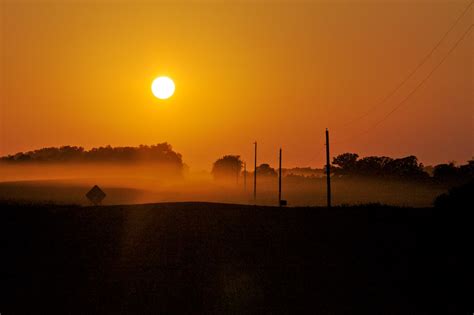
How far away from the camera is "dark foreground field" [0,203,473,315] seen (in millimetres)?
14984

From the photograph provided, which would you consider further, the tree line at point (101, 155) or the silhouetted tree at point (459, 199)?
the tree line at point (101, 155)

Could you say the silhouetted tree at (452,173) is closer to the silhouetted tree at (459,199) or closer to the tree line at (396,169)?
the tree line at (396,169)

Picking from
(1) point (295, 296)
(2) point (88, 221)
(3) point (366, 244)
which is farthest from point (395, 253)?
(2) point (88, 221)

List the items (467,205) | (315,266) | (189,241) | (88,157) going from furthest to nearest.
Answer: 1. (88,157)
2. (467,205)
3. (189,241)
4. (315,266)

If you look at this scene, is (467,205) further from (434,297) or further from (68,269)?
(68,269)

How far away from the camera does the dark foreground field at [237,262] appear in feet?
49.2

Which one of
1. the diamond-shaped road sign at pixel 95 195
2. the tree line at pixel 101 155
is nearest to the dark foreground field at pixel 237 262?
the diamond-shaped road sign at pixel 95 195

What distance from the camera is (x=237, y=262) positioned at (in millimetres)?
20688

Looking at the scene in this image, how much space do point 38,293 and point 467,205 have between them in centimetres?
2248

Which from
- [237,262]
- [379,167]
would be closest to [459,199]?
[237,262]

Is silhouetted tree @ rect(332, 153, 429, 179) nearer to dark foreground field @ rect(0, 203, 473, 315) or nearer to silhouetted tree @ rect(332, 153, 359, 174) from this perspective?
silhouetted tree @ rect(332, 153, 359, 174)

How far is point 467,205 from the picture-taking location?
2806cm

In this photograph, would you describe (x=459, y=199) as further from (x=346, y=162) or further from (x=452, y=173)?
(x=346, y=162)

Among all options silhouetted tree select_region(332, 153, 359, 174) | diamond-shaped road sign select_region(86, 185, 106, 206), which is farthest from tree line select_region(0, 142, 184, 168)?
diamond-shaped road sign select_region(86, 185, 106, 206)
